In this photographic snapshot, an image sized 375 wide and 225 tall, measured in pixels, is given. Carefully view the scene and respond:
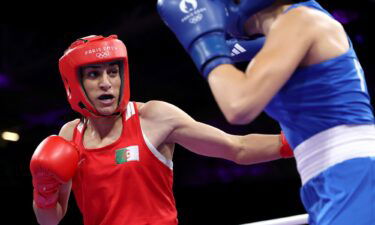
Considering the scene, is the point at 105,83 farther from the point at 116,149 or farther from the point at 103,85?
the point at 116,149

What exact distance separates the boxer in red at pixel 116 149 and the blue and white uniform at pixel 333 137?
27.8 inches

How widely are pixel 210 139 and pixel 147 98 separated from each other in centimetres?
543

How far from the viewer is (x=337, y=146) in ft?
4.24

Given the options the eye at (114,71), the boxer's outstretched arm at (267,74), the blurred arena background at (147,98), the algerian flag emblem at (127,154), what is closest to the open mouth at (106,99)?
the eye at (114,71)

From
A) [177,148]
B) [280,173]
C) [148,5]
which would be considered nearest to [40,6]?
[148,5]

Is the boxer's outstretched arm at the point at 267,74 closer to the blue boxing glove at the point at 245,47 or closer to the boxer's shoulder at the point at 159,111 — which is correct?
the blue boxing glove at the point at 245,47

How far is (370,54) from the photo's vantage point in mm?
5746

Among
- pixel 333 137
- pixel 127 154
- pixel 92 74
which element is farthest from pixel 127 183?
pixel 333 137

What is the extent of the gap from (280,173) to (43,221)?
469 cm

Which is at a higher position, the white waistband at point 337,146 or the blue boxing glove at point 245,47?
the blue boxing glove at point 245,47

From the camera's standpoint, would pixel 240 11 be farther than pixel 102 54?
No

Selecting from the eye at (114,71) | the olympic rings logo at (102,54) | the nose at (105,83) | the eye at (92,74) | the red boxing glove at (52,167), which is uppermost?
the olympic rings logo at (102,54)

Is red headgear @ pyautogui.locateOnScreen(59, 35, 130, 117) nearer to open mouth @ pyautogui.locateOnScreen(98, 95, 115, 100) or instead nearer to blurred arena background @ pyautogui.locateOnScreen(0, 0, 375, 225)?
open mouth @ pyautogui.locateOnScreen(98, 95, 115, 100)

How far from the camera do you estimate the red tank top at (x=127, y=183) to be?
6.91 feet
